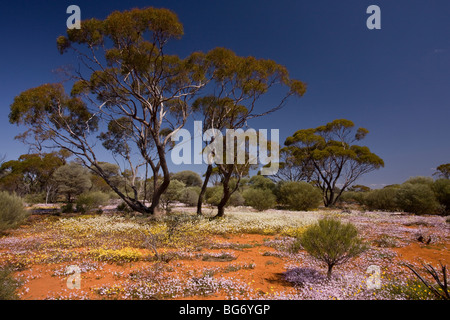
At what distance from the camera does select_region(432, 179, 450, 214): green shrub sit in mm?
20334

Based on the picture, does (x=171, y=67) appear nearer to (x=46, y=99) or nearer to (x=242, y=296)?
(x=46, y=99)

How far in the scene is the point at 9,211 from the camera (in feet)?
35.5

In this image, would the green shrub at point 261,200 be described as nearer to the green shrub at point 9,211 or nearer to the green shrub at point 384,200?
the green shrub at point 384,200

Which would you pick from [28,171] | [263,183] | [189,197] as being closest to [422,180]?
[263,183]

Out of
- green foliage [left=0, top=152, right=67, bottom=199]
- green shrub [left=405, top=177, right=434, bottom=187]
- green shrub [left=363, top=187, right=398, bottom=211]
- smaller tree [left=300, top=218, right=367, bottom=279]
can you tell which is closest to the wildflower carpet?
smaller tree [left=300, top=218, right=367, bottom=279]

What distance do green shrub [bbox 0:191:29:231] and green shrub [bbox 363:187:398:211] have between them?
32010mm

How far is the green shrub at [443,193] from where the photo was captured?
20.3 meters

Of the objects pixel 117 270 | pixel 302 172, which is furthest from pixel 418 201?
pixel 117 270

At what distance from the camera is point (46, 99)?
16.7 m

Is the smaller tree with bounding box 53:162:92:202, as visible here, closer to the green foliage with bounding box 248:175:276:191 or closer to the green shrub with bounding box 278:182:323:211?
the green foliage with bounding box 248:175:276:191

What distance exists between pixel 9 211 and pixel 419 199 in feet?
101

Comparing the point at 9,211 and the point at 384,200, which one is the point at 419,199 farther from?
the point at 9,211

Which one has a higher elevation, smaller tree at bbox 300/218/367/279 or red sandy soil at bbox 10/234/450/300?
smaller tree at bbox 300/218/367/279
